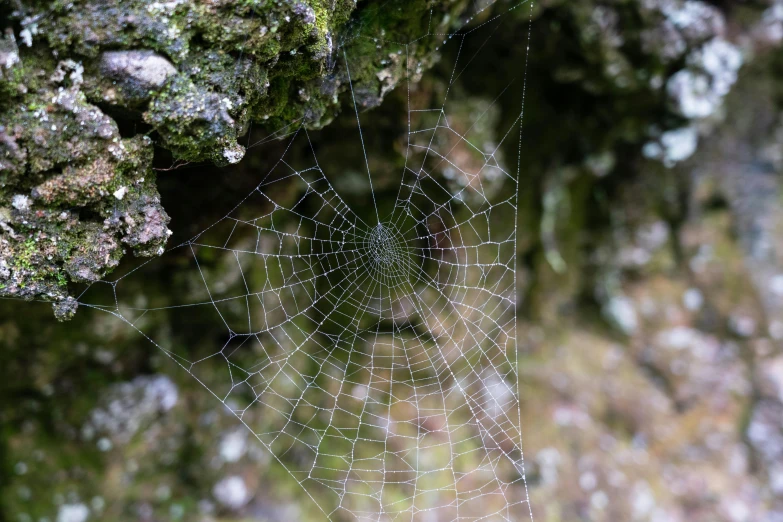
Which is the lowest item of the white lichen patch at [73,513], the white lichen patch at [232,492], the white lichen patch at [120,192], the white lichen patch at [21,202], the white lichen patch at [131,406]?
the white lichen patch at [232,492]

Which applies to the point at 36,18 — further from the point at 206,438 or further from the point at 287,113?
the point at 206,438

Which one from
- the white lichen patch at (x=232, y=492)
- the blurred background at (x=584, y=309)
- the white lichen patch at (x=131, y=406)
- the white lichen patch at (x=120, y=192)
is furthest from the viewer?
the white lichen patch at (x=232, y=492)

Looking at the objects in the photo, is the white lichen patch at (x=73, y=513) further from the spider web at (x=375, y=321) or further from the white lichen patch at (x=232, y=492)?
the spider web at (x=375, y=321)

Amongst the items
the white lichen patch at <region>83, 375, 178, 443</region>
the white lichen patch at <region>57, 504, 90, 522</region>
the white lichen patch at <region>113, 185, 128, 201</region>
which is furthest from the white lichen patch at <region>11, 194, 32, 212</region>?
the white lichen patch at <region>57, 504, 90, 522</region>

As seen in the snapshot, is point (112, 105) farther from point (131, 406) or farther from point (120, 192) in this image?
point (131, 406)

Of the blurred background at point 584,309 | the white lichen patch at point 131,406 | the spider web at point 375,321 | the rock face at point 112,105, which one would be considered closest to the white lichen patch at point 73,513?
the blurred background at point 584,309

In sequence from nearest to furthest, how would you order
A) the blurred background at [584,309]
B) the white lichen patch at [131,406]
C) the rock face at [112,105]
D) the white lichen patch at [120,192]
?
the rock face at [112,105] → the white lichen patch at [120,192] → the blurred background at [584,309] → the white lichen patch at [131,406]

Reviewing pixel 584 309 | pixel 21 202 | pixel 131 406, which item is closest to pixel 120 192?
pixel 21 202
